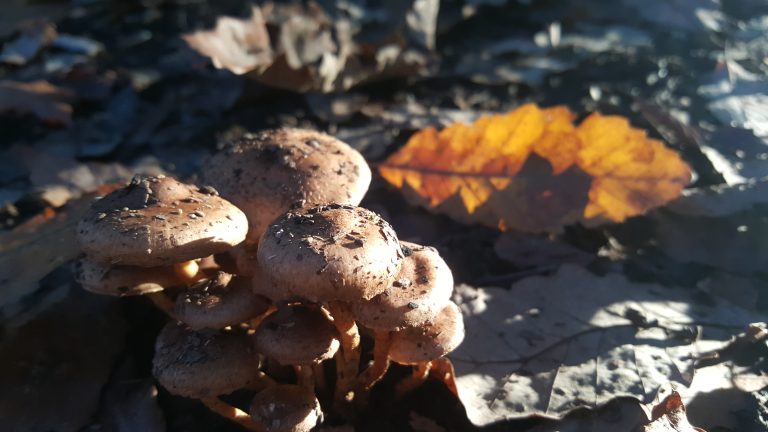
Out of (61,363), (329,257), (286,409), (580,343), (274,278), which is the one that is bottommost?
(61,363)

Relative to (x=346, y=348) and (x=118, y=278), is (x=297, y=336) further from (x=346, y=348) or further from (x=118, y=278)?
Result: (x=118, y=278)

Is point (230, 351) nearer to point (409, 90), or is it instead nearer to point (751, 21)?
point (409, 90)

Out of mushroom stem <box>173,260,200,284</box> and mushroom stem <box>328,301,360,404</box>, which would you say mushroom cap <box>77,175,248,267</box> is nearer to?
mushroom stem <box>173,260,200,284</box>

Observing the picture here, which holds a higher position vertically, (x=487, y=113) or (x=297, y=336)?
(x=297, y=336)

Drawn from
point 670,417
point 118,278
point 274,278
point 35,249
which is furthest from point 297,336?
point 35,249

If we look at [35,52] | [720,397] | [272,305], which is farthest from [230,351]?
[35,52]

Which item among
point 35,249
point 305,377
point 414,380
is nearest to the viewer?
point 305,377
